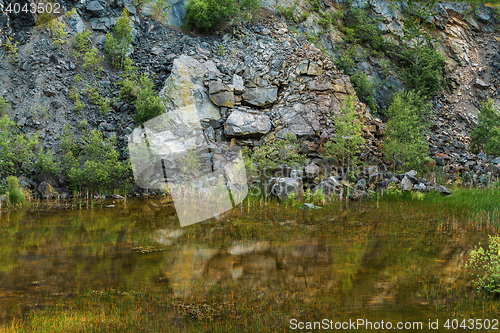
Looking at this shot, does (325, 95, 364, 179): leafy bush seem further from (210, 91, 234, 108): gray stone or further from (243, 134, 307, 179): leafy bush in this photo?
(210, 91, 234, 108): gray stone

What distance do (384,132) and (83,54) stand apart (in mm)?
24699

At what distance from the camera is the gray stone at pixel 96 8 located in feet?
101

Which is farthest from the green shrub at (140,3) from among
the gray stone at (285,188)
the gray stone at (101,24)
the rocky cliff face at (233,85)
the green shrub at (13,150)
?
the gray stone at (285,188)

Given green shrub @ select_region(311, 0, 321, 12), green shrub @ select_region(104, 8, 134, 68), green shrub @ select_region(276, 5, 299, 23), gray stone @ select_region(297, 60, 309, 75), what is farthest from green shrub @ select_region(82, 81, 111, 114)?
green shrub @ select_region(311, 0, 321, 12)

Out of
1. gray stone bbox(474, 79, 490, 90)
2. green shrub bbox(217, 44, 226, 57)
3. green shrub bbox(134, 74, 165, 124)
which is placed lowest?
green shrub bbox(134, 74, 165, 124)

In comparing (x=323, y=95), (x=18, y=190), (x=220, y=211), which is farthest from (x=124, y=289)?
(x=323, y=95)

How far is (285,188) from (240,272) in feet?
33.7

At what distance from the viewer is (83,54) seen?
92.5ft

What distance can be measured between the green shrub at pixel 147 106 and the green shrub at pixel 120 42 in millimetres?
5915

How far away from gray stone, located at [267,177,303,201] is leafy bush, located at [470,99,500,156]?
18.9 m

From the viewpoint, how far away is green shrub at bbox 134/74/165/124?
2439cm

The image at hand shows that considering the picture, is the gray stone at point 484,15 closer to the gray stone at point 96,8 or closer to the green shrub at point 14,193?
the gray stone at point 96,8

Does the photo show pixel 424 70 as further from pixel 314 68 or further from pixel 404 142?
pixel 314 68

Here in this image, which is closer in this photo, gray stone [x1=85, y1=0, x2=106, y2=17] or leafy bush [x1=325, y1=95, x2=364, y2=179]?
leafy bush [x1=325, y1=95, x2=364, y2=179]
